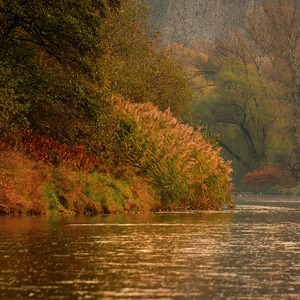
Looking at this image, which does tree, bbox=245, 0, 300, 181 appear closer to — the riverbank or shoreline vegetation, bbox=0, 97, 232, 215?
shoreline vegetation, bbox=0, 97, 232, 215

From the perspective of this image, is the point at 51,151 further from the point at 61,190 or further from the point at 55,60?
the point at 55,60

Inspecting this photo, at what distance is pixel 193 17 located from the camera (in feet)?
533

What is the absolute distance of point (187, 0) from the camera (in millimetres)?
164625

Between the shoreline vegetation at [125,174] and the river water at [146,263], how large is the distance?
5608mm

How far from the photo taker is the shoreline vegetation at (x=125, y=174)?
1958 cm

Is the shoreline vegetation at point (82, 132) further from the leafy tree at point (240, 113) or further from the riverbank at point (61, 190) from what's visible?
the leafy tree at point (240, 113)

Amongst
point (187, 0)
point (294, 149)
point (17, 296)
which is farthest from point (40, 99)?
point (187, 0)

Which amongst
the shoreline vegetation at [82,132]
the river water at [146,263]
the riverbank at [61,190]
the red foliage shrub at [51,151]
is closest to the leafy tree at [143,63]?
the shoreline vegetation at [82,132]

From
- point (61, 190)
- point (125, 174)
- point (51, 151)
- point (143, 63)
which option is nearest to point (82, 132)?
point (51, 151)

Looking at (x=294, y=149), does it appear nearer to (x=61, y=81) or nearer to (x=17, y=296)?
(x=61, y=81)

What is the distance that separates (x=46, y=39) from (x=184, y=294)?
654 inches

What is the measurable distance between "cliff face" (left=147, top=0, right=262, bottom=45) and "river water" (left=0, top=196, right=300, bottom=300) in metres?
146

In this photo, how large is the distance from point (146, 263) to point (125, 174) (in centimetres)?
1550

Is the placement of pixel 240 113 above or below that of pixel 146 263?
above
